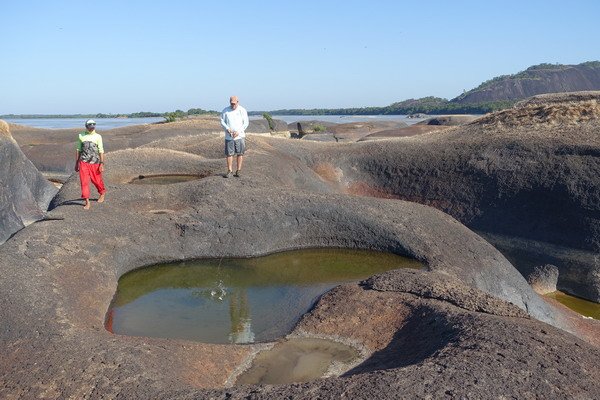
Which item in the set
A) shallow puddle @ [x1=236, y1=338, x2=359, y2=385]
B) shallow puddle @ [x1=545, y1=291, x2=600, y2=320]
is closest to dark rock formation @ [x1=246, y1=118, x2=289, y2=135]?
shallow puddle @ [x1=545, y1=291, x2=600, y2=320]

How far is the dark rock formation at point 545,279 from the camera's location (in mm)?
13750

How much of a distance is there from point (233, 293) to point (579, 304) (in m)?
8.31

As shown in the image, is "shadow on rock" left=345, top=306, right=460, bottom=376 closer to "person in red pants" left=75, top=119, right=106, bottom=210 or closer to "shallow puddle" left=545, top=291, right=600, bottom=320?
"shallow puddle" left=545, top=291, right=600, bottom=320

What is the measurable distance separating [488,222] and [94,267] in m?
10.5

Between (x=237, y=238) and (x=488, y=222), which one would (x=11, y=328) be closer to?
(x=237, y=238)

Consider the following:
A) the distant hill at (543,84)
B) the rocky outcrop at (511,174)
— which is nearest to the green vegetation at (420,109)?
the distant hill at (543,84)

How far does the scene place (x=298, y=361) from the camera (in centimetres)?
695

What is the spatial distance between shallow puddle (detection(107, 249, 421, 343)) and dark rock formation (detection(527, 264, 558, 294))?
14.8 feet

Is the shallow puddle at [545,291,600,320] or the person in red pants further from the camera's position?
the shallow puddle at [545,291,600,320]

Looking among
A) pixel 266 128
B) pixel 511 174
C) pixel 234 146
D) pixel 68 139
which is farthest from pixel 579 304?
pixel 266 128

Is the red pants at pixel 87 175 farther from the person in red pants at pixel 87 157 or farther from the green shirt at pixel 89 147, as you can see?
the green shirt at pixel 89 147

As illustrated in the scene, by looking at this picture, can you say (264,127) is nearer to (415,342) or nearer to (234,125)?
(234,125)

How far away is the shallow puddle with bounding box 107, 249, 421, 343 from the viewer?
A: 319 inches

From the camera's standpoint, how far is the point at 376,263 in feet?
36.6
